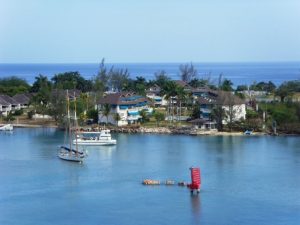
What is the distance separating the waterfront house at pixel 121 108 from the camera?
95.2ft

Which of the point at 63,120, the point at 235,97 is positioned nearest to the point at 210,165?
the point at 235,97

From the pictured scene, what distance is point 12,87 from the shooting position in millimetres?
38406

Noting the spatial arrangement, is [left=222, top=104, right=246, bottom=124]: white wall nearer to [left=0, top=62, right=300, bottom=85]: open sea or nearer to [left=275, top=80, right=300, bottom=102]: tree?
[left=275, top=80, right=300, bottom=102]: tree

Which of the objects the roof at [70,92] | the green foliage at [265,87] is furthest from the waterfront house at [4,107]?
the green foliage at [265,87]

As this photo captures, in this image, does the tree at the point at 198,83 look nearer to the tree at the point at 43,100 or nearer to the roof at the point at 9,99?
the tree at the point at 43,100

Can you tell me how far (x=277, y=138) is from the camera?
83.7 ft

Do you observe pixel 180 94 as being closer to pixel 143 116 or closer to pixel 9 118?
Result: pixel 143 116

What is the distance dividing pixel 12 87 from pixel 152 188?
78.2 ft

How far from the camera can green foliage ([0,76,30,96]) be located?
1464 inches

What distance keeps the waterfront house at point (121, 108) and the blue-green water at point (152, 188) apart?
4.29 metres

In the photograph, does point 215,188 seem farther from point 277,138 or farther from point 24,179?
point 277,138

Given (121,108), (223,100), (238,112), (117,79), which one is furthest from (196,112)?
(117,79)

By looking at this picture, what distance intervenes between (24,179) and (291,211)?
743 centimetres

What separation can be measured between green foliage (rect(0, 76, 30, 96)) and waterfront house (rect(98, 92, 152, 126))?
941 cm
